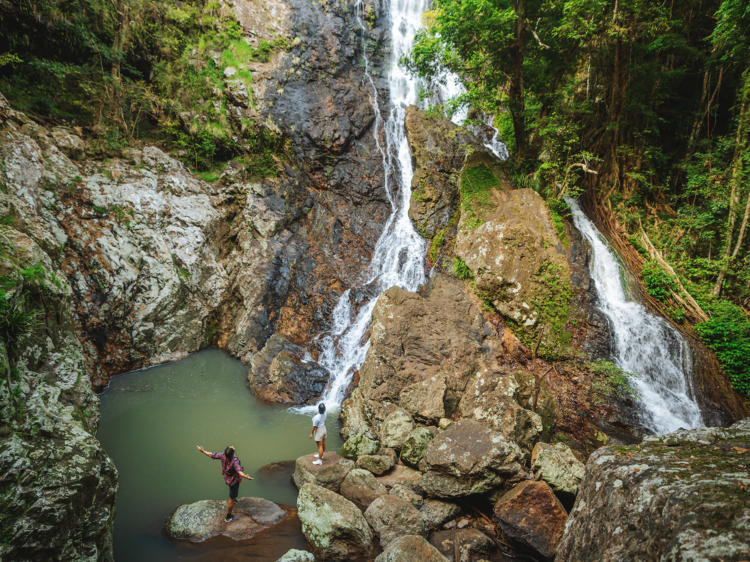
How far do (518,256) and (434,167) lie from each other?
6396mm

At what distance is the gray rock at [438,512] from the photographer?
5.05 m

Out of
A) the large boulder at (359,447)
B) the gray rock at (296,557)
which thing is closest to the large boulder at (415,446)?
the large boulder at (359,447)

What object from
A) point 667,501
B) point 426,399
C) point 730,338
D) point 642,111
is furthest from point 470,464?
point 642,111

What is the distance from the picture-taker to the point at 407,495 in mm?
5371

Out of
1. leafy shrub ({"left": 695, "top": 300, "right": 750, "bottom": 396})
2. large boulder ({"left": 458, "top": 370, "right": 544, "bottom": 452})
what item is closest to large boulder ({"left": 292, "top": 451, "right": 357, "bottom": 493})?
large boulder ({"left": 458, "top": 370, "right": 544, "bottom": 452})

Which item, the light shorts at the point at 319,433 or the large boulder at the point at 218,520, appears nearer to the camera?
the large boulder at the point at 218,520

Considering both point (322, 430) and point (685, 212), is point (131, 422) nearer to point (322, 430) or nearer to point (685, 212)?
point (322, 430)

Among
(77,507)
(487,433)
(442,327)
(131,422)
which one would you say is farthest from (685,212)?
(131,422)

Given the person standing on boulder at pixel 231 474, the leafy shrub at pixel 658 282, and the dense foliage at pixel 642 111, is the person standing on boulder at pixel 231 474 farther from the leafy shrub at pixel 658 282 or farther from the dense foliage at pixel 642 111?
the leafy shrub at pixel 658 282

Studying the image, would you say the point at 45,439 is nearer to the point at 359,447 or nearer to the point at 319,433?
the point at 319,433

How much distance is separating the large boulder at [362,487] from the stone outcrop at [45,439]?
3.33 metres

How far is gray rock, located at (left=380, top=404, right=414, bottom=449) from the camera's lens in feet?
22.9

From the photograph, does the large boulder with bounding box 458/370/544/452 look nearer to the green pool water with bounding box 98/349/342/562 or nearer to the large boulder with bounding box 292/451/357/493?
the large boulder with bounding box 292/451/357/493

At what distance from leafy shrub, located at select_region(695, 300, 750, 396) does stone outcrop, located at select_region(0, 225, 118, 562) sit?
37.9ft
